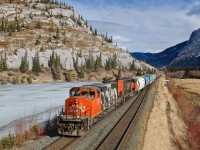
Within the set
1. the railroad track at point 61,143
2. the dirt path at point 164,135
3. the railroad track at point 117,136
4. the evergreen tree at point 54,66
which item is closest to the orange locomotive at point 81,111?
the railroad track at point 61,143

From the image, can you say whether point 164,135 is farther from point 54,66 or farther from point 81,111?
point 54,66

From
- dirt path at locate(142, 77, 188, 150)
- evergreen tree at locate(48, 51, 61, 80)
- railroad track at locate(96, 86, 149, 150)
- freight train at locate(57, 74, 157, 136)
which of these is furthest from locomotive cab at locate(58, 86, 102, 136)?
evergreen tree at locate(48, 51, 61, 80)

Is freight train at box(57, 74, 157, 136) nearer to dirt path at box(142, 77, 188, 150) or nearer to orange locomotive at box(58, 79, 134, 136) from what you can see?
orange locomotive at box(58, 79, 134, 136)

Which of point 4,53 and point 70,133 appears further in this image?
point 4,53

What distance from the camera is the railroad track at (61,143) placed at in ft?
54.1

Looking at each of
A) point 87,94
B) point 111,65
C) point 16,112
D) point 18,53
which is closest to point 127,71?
point 111,65

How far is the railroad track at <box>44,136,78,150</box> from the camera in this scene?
649 inches

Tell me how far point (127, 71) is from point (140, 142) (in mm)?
169507

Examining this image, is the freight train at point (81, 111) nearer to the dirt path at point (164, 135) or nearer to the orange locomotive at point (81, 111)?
the orange locomotive at point (81, 111)

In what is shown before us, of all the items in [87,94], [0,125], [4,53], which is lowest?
[0,125]

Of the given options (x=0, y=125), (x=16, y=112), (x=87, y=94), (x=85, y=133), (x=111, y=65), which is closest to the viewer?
(x=85, y=133)

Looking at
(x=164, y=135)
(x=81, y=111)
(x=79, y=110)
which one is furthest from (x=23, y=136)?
(x=164, y=135)

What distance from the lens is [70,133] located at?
61.9ft

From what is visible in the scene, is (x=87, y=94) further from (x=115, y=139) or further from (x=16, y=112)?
(x=16, y=112)
